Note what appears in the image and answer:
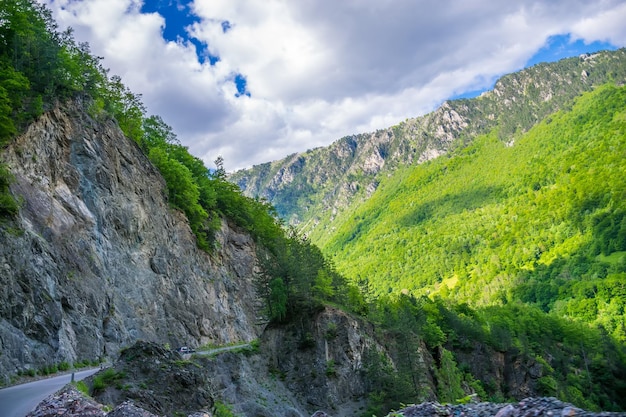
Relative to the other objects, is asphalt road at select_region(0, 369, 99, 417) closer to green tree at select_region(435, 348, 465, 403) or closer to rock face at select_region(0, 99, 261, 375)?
rock face at select_region(0, 99, 261, 375)

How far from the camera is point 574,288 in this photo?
153000 mm

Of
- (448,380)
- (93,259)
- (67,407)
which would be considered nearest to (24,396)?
(67,407)

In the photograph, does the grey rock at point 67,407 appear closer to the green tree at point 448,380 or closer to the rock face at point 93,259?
the rock face at point 93,259

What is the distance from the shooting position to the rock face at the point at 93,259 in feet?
74.8

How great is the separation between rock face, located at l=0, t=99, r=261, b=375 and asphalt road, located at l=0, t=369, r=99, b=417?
2.23m

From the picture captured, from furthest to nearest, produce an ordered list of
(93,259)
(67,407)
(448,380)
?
1. (448,380)
2. (93,259)
3. (67,407)

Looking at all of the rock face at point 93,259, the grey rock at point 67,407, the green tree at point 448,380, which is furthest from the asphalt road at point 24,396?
the green tree at point 448,380

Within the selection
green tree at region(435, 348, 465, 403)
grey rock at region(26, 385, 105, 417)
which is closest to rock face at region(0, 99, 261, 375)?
grey rock at region(26, 385, 105, 417)

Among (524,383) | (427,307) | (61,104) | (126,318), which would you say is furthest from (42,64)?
(524,383)

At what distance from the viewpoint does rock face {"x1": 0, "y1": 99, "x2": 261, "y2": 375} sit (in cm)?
2280

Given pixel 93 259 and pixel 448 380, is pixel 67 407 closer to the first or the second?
pixel 93 259

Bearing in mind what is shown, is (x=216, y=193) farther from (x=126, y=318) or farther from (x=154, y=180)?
(x=126, y=318)

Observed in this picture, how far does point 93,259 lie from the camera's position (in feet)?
104

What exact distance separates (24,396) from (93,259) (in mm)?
Result: 17637
